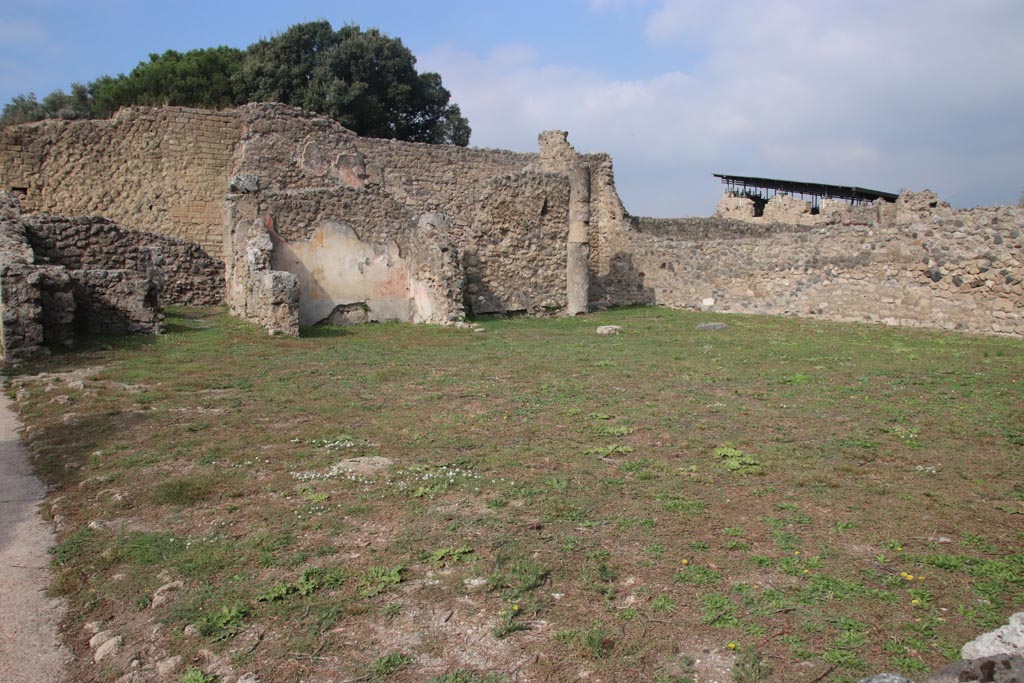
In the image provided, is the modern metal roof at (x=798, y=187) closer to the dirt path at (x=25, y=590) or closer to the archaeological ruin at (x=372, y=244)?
the archaeological ruin at (x=372, y=244)

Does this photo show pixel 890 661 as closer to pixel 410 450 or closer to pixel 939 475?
pixel 939 475

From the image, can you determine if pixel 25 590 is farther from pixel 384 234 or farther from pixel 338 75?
pixel 338 75

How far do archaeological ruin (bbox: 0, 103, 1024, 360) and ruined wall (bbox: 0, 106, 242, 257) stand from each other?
39mm

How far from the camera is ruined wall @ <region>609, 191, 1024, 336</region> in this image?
12.9 meters

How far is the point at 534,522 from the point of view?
166 inches

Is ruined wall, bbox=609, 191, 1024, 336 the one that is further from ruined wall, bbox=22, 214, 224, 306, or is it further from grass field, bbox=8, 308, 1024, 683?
ruined wall, bbox=22, 214, 224, 306

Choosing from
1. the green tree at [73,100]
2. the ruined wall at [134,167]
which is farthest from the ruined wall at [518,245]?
the green tree at [73,100]

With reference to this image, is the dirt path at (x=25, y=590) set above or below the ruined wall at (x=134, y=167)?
below

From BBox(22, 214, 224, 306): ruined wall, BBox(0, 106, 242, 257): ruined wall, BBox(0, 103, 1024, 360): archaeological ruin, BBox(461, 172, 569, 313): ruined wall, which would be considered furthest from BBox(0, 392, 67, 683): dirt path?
BBox(0, 106, 242, 257): ruined wall

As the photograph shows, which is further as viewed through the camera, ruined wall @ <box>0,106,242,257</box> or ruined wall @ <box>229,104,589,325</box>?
ruined wall @ <box>0,106,242,257</box>

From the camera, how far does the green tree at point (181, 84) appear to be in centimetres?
3275

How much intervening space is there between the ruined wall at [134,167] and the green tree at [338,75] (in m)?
12.7

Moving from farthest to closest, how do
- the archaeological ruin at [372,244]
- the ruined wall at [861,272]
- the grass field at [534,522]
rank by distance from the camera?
the ruined wall at [861,272]
the archaeological ruin at [372,244]
the grass field at [534,522]

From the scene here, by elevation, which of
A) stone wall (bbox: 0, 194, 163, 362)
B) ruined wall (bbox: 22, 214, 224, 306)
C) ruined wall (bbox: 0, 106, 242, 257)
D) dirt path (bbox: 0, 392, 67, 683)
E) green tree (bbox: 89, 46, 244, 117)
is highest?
green tree (bbox: 89, 46, 244, 117)
